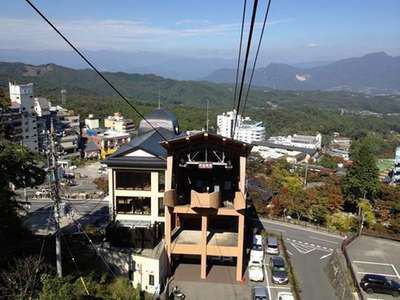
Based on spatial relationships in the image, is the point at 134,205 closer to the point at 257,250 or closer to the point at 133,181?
the point at 133,181

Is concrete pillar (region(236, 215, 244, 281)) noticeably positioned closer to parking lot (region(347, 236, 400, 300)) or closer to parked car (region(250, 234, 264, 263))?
parked car (region(250, 234, 264, 263))

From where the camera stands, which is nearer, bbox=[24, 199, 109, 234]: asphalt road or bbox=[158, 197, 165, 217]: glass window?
bbox=[158, 197, 165, 217]: glass window

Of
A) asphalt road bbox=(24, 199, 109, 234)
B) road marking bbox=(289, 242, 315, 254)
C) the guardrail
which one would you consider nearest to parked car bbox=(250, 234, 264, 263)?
road marking bbox=(289, 242, 315, 254)

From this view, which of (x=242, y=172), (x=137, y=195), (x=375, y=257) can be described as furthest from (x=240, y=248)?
(x=375, y=257)

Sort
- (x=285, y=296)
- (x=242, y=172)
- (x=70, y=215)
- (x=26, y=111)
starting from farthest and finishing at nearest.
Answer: (x=26, y=111) → (x=70, y=215) → (x=242, y=172) → (x=285, y=296)

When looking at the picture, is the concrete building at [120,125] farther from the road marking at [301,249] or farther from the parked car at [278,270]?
the parked car at [278,270]

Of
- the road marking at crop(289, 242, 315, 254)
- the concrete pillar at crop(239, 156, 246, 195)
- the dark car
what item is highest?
the concrete pillar at crop(239, 156, 246, 195)

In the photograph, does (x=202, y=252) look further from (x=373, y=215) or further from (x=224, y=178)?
(x=373, y=215)
